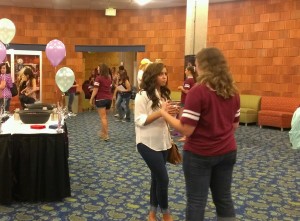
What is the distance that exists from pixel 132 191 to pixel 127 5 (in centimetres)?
A: 876

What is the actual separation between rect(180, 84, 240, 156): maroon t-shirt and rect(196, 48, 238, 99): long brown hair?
0.04 metres

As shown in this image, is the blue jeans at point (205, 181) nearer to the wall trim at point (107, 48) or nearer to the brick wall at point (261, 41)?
the brick wall at point (261, 41)

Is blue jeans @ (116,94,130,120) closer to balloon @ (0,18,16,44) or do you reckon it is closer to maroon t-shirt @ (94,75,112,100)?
maroon t-shirt @ (94,75,112,100)

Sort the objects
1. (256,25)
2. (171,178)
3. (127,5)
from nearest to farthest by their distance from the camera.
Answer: (171,178), (256,25), (127,5)

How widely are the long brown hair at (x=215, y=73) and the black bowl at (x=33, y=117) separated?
2527 millimetres

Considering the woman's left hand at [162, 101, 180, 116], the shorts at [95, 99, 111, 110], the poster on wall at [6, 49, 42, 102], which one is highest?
the poster on wall at [6, 49, 42, 102]

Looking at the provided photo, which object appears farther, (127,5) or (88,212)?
(127,5)

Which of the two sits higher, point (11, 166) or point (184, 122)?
point (184, 122)

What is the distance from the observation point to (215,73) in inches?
85.1

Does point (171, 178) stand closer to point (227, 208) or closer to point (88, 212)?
point (88, 212)

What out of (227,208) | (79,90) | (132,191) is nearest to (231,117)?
(227,208)

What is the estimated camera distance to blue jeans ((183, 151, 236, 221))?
225cm

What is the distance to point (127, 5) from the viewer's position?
38.6 ft

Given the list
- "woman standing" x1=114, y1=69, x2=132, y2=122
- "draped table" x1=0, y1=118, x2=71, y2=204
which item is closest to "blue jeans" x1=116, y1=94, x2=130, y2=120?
"woman standing" x1=114, y1=69, x2=132, y2=122
